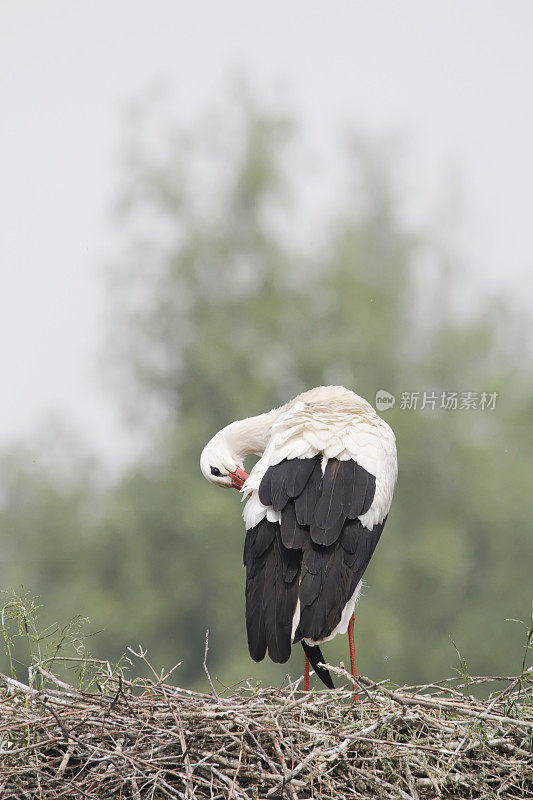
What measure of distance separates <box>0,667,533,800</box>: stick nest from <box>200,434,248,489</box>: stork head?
214cm

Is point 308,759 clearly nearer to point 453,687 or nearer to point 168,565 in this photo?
point 453,687

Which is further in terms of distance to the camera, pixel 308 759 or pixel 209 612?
pixel 209 612

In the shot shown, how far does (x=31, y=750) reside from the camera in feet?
10.4

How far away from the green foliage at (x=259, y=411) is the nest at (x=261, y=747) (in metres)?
11.7

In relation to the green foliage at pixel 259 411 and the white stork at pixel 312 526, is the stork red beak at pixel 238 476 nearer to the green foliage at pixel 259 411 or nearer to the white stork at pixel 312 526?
the white stork at pixel 312 526

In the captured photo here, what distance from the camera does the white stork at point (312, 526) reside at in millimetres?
3975

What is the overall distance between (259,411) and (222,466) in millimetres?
10873

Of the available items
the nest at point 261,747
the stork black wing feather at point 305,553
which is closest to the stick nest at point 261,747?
the nest at point 261,747

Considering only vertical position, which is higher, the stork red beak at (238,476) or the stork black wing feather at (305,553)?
the stork black wing feather at (305,553)

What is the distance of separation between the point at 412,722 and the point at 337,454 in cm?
130

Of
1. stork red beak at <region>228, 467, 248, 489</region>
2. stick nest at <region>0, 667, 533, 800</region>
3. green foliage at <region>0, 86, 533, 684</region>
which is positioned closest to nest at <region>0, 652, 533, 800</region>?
stick nest at <region>0, 667, 533, 800</region>

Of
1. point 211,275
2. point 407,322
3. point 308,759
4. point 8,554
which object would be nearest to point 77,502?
point 8,554

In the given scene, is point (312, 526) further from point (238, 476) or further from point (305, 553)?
point (238, 476)

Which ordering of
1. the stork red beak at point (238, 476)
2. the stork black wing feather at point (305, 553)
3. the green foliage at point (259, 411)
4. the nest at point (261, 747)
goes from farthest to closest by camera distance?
1. the green foliage at point (259, 411)
2. the stork red beak at point (238, 476)
3. the stork black wing feather at point (305, 553)
4. the nest at point (261, 747)
